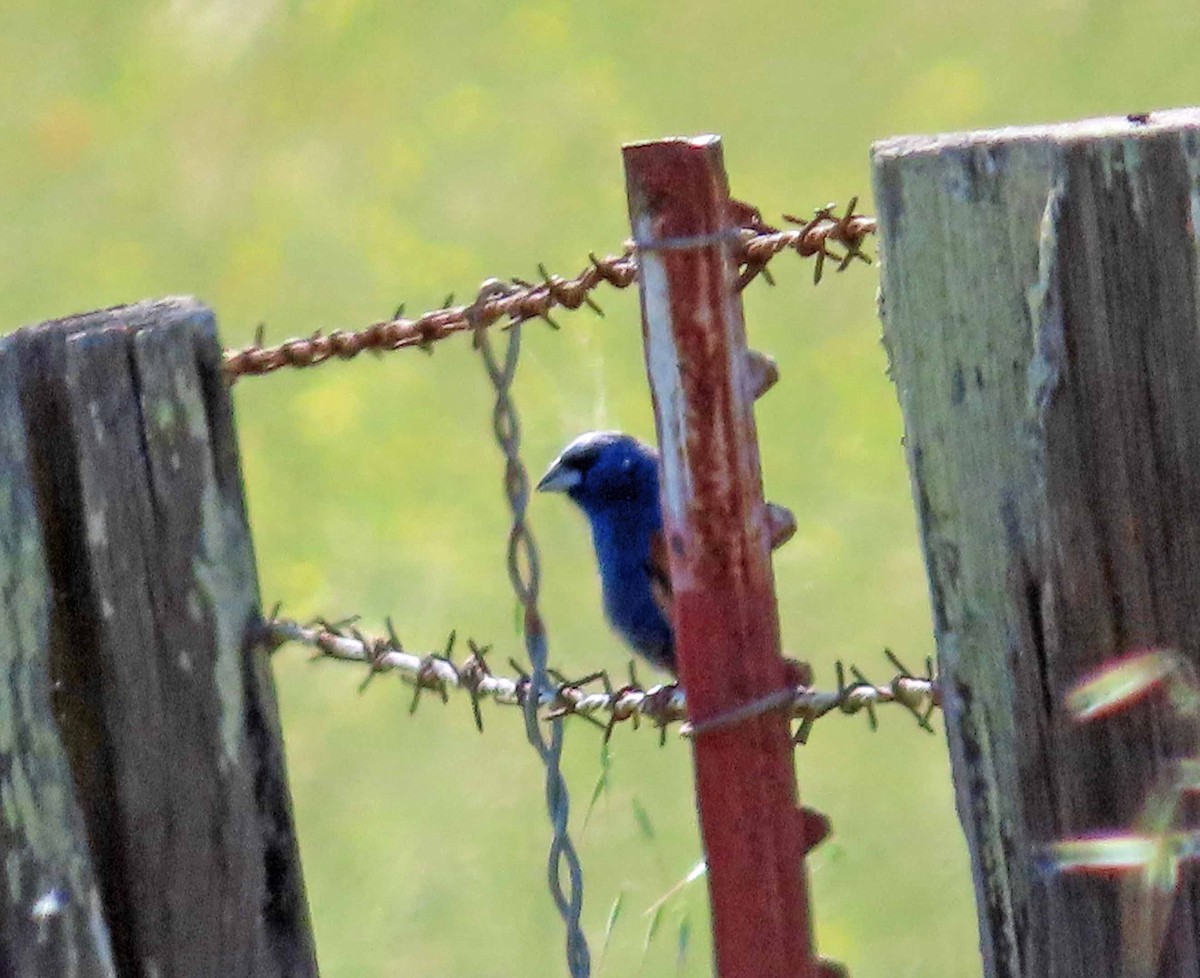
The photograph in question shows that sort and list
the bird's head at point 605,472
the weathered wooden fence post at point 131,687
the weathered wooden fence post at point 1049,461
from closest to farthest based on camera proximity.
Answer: the weathered wooden fence post at point 1049,461 → the weathered wooden fence post at point 131,687 → the bird's head at point 605,472

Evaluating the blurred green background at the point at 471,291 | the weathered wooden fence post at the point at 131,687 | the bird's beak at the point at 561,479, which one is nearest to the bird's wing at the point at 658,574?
the bird's beak at the point at 561,479

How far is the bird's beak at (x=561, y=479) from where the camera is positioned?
402 centimetres

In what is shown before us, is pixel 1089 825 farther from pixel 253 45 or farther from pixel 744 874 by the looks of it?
pixel 253 45

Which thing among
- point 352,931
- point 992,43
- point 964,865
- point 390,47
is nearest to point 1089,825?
point 964,865

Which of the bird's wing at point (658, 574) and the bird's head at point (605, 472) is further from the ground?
the bird's head at point (605, 472)

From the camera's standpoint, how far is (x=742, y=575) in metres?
1.78

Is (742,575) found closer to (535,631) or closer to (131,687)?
(535,631)

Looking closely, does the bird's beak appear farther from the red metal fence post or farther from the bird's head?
the red metal fence post

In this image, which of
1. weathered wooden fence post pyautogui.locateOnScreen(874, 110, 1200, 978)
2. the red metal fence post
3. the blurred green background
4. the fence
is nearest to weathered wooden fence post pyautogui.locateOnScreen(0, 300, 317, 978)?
the fence

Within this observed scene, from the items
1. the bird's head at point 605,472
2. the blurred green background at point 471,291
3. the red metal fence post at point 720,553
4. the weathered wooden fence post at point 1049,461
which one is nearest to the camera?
the weathered wooden fence post at point 1049,461

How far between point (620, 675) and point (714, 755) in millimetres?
4908

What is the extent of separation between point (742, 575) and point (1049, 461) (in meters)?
0.34

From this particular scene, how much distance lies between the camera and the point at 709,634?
5.85 ft

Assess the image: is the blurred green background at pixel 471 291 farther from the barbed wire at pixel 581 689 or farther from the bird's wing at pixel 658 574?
the barbed wire at pixel 581 689
